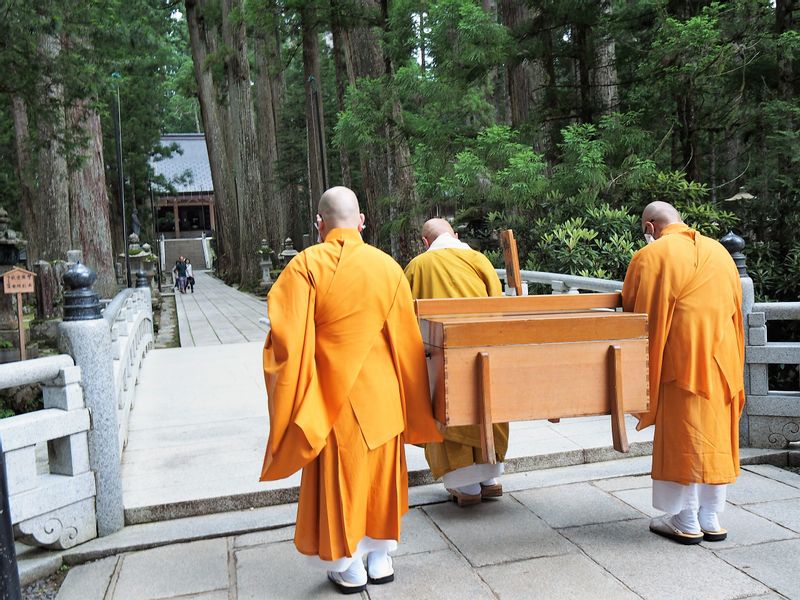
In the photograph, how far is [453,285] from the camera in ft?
13.5

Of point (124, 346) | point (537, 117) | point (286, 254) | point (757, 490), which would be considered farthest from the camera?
point (286, 254)

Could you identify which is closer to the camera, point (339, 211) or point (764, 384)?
point (339, 211)

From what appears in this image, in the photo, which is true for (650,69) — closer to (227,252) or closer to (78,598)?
(78,598)

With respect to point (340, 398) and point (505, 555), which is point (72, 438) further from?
point (505, 555)

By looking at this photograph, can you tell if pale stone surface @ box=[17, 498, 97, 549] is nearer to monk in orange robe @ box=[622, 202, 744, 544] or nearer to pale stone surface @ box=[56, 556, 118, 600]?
pale stone surface @ box=[56, 556, 118, 600]

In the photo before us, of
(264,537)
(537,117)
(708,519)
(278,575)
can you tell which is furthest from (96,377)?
(537,117)

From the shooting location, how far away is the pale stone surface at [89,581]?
321 cm

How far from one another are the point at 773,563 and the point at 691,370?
0.91m

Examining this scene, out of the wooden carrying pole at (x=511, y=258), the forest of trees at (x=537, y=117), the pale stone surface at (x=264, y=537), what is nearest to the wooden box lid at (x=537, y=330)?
the wooden carrying pole at (x=511, y=258)

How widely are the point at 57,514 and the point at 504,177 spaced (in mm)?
6536

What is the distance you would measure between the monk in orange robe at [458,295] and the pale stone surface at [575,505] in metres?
→ 0.23

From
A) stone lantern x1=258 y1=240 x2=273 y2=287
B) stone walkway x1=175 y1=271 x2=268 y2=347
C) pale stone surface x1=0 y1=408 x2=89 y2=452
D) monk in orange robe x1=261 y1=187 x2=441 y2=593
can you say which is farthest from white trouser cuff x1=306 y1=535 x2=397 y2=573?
stone lantern x1=258 y1=240 x2=273 y2=287

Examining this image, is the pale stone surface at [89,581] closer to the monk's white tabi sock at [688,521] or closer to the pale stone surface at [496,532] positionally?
the pale stone surface at [496,532]

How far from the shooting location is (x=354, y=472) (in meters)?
3.01
